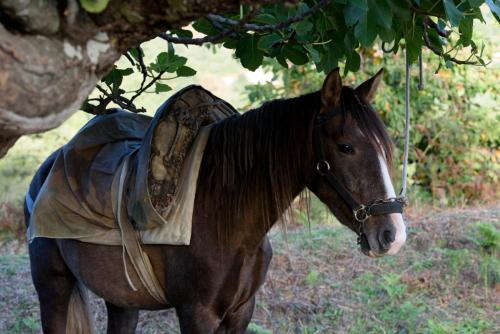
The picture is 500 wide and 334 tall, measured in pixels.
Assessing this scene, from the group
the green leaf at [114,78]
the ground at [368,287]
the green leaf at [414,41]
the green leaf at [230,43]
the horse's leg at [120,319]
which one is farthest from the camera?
the ground at [368,287]

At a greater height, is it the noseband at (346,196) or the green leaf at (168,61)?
the green leaf at (168,61)

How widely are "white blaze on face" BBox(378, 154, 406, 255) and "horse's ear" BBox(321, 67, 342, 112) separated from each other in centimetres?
27

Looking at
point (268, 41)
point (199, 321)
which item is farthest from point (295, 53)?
point (199, 321)

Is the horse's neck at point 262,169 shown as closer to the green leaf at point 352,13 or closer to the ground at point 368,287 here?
the green leaf at point 352,13

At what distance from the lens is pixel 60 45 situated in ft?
4.01

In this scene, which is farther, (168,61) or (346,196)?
(168,61)

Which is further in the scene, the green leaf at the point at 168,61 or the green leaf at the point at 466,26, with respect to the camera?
the green leaf at the point at 168,61

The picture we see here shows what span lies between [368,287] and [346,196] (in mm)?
2796

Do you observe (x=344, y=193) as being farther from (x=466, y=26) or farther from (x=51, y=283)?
(x=51, y=283)

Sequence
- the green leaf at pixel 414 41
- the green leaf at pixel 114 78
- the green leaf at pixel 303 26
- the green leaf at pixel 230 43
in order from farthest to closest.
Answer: the green leaf at pixel 114 78, the green leaf at pixel 230 43, the green leaf at pixel 414 41, the green leaf at pixel 303 26

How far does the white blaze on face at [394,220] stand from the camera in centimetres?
221

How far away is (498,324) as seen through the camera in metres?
4.51

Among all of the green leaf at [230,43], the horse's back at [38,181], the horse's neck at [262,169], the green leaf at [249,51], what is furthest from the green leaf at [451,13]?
the horse's back at [38,181]

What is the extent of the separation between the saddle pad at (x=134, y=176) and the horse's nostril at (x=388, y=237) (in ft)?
2.39
